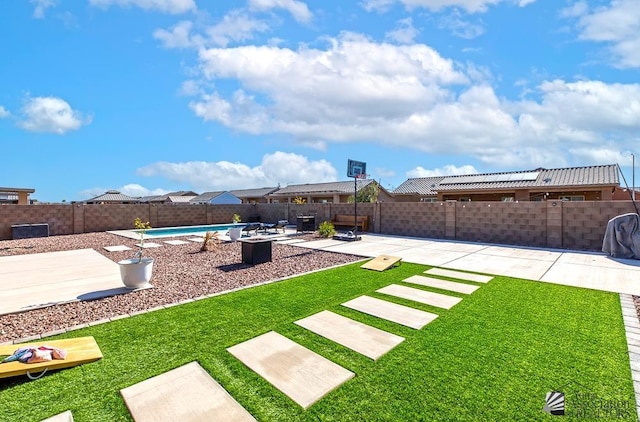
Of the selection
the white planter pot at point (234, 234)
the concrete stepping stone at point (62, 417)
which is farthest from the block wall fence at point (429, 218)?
the concrete stepping stone at point (62, 417)

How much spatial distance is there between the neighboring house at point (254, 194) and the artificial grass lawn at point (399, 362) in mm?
37583

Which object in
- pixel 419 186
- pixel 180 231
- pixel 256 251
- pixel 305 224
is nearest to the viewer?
pixel 256 251

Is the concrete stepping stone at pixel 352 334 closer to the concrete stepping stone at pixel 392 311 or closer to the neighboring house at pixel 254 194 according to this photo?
the concrete stepping stone at pixel 392 311

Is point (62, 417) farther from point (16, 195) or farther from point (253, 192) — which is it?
point (253, 192)

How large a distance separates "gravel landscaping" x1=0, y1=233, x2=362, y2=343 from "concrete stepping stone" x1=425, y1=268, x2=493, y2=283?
2.14 meters

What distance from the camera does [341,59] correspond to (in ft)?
39.1

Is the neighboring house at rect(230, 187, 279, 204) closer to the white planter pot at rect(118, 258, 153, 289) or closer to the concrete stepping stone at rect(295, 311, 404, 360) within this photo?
the white planter pot at rect(118, 258, 153, 289)

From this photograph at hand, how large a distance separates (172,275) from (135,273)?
1103 millimetres

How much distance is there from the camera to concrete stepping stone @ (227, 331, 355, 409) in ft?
7.80

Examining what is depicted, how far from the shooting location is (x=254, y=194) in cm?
4441

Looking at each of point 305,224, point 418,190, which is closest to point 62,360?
point 305,224

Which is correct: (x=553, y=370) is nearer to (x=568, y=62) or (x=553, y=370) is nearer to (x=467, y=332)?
(x=467, y=332)

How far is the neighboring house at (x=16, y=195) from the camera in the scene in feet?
79.7

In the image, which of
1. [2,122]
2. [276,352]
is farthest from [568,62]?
[2,122]
